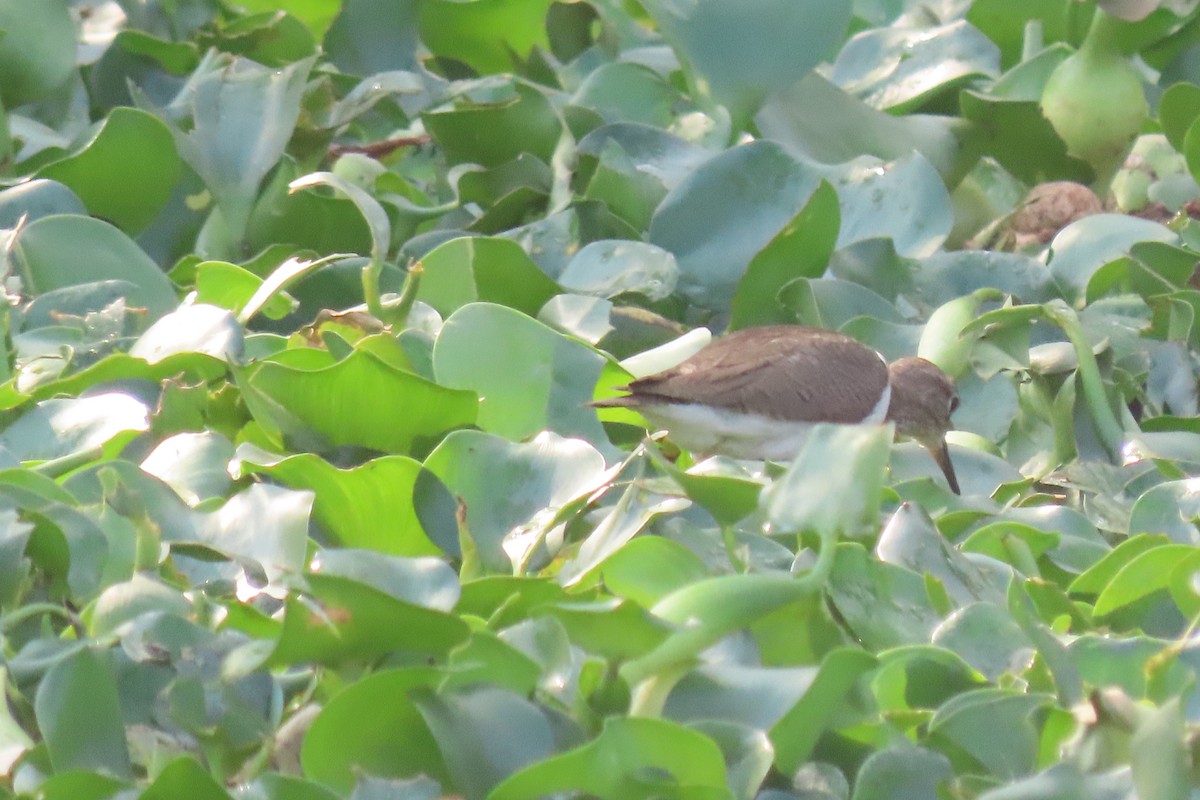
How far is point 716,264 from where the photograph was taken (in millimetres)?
2721

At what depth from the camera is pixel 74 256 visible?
93.2 inches

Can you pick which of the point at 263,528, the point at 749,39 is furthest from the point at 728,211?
the point at 263,528

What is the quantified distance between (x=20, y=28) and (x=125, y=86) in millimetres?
282

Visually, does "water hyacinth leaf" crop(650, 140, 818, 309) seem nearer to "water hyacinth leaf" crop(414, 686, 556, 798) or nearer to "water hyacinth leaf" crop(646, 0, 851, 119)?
"water hyacinth leaf" crop(646, 0, 851, 119)

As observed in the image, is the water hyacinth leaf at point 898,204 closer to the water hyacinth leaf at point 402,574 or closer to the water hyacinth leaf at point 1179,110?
the water hyacinth leaf at point 1179,110

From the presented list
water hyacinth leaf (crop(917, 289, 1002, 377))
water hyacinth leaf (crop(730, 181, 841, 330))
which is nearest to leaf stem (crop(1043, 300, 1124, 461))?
water hyacinth leaf (crop(917, 289, 1002, 377))

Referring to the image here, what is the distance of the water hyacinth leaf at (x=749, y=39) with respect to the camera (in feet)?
8.98

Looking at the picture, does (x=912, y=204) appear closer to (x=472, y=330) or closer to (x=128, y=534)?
(x=472, y=330)

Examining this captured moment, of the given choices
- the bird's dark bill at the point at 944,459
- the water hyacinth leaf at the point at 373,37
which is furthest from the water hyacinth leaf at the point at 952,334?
the water hyacinth leaf at the point at 373,37

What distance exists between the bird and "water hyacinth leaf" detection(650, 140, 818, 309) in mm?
117

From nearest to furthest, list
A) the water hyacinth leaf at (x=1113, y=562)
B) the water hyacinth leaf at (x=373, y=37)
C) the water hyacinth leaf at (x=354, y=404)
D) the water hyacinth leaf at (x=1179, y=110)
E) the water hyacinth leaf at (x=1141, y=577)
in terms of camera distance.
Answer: the water hyacinth leaf at (x=1141, y=577)
the water hyacinth leaf at (x=1113, y=562)
the water hyacinth leaf at (x=354, y=404)
the water hyacinth leaf at (x=1179, y=110)
the water hyacinth leaf at (x=373, y=37)

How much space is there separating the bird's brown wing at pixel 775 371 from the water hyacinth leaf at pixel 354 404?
0.48 meters

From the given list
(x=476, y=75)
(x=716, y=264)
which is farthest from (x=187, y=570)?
(x=476, y=75)

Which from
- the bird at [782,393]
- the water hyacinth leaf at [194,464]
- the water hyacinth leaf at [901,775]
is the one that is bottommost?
the bird at [782,393]
